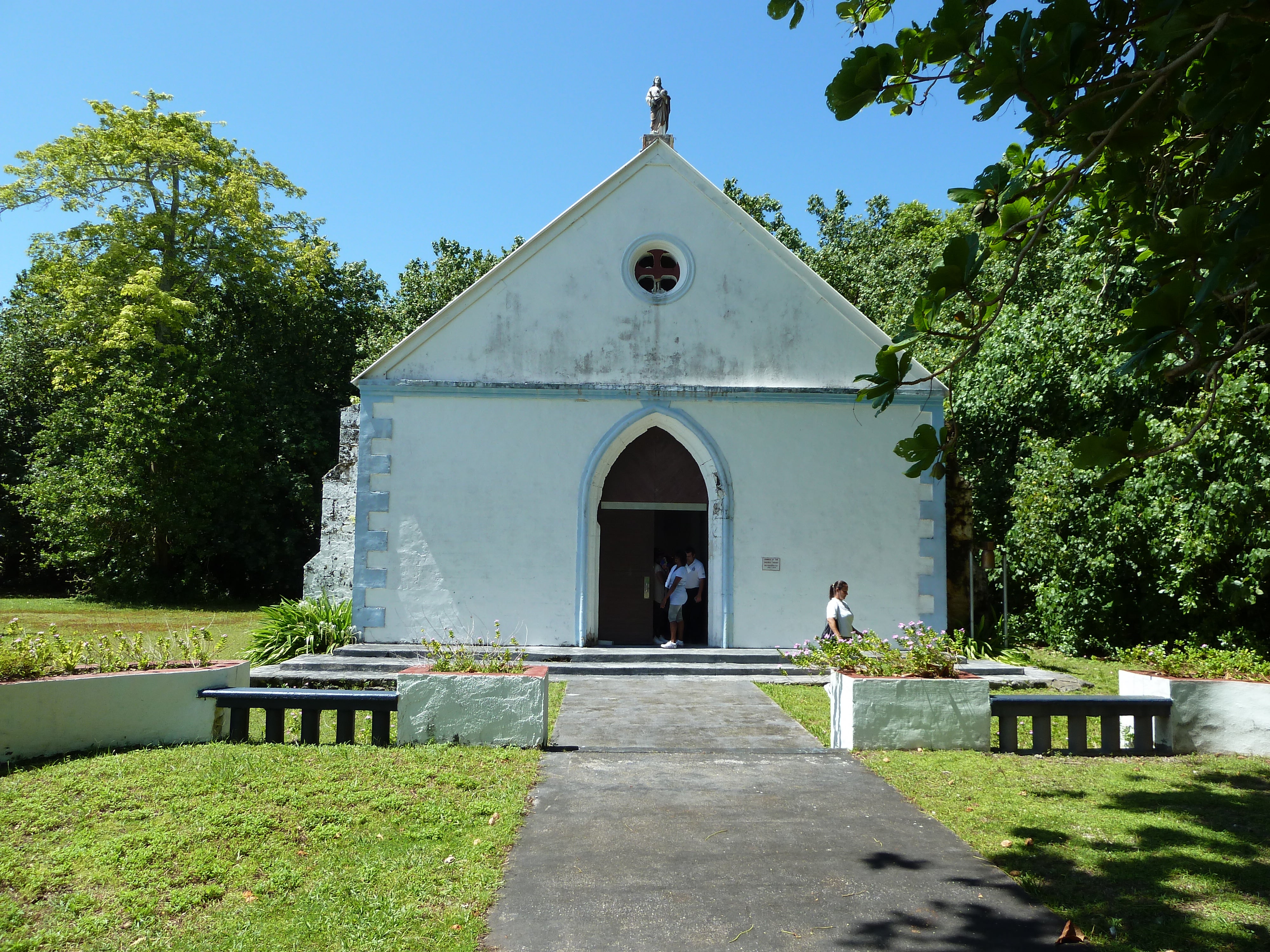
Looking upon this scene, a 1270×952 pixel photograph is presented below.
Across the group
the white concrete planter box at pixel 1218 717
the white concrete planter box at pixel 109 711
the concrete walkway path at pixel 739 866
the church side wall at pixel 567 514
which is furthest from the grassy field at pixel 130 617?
the white concrete planter box at pixel 1218 717

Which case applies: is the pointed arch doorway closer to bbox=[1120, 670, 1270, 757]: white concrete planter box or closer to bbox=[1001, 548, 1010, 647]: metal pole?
bbox=[1001, 548, 1010, 647]: metal pole

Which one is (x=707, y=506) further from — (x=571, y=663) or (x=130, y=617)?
(x=130, y=617)

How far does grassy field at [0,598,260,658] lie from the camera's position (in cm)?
1792

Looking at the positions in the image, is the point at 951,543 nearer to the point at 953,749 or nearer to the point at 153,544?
the point at 953,749

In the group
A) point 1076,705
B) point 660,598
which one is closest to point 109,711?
point 1076,705

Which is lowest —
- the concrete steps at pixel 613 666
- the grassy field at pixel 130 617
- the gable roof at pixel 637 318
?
the grassy field at pixel 130 617

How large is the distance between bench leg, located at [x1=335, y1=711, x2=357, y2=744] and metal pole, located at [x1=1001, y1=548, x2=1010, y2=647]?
1084 centimetres

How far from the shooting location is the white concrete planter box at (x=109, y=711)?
263 inches

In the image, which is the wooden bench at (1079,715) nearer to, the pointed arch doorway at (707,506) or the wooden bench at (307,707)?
the wooden bench at (307,707)

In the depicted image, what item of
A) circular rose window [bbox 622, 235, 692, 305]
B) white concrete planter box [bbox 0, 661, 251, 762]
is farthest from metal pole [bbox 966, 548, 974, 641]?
white concrete planter box [bbox 0, 661, 251, 762]

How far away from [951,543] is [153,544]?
21.8 m

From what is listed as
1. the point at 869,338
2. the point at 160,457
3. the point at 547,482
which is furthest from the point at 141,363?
the point at 869,338

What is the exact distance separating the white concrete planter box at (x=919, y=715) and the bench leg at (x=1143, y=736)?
4.25 ft

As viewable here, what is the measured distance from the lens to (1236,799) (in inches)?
248
